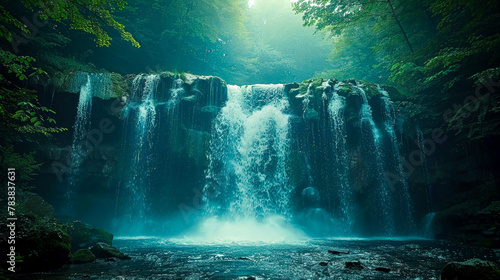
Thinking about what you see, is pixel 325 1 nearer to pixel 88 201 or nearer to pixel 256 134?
pixel 256 134

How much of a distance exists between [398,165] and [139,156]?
1457 cm

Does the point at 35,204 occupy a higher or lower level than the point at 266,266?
higher

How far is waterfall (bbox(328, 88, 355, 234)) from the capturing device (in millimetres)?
12656

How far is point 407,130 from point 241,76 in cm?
1680

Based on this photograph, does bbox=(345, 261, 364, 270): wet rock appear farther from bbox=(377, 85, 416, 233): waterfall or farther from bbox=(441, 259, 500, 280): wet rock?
bbox=(377, 85, 416, 233): waterfall

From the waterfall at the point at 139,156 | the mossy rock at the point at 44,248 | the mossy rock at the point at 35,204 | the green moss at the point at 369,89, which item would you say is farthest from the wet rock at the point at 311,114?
the mossy rock at the point at 35,204

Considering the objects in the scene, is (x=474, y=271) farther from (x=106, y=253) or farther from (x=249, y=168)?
(x=249, y=168)

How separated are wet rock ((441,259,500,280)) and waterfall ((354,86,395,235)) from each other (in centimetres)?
1003

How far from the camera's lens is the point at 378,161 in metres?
12.9

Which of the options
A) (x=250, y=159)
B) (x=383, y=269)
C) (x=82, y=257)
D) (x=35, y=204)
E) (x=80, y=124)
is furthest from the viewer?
(x=250, y=159)

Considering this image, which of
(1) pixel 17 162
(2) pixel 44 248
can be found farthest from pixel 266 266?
(1) pixel 17 162

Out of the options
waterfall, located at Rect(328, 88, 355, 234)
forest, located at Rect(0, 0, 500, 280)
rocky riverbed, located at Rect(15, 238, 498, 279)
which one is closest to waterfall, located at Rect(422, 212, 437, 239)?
forest, located at Rect(0, 0, 500, 280)

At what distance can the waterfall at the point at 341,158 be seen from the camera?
1266 cm

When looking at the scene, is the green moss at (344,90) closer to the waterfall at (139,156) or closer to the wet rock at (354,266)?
the wet rock at (354,266)
